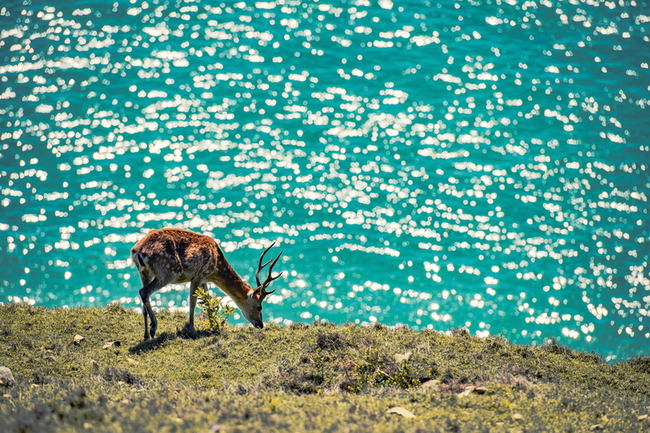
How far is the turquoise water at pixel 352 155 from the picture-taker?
896 inches

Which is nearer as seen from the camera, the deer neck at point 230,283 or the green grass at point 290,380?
the green grass at point 290,380

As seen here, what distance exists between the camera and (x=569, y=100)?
30.3 meters

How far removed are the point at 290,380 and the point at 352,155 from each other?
68.0 feet

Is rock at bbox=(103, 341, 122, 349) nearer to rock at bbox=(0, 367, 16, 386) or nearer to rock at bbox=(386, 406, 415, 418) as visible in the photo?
rock at bbox=(0, 367, 16, 386)

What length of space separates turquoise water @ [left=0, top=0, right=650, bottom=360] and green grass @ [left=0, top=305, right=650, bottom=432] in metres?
9.68

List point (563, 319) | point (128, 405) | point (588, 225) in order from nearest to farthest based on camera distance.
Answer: point (128, 405), point (563, 319), point (588, 225)

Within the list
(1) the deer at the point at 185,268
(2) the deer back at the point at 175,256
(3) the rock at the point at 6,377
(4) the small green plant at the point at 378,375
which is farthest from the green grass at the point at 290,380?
(2) the deer back at the point at 175,256

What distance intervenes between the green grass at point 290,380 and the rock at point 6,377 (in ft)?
0.61

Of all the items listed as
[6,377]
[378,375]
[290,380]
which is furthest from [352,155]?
[6,377]

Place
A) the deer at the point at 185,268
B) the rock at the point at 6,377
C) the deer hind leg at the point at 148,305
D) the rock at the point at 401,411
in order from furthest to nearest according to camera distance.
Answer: the deer at the point at 185,268
the deer hind leg at the point at 148,305
the rock at the point at 6,377
the rock at the point at 401,411

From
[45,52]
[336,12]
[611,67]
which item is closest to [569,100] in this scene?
[611,67]

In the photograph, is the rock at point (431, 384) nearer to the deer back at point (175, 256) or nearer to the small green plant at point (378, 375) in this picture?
the small green plant at point (378, 375)

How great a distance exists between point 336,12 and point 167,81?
13435 millimetres

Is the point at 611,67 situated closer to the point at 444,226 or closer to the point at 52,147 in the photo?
the point at 444,226
